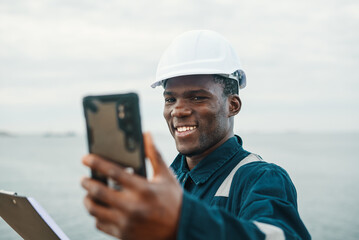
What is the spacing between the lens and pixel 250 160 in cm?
216

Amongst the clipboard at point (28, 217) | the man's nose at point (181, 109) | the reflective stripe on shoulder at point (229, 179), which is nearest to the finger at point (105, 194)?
the clipboard at point (28, 217)

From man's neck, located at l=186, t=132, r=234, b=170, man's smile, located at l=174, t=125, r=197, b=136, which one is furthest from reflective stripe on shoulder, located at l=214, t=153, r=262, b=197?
man's smile, located at l=174, t=125, r=197, b=136

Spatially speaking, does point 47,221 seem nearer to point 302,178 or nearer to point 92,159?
point 92,159

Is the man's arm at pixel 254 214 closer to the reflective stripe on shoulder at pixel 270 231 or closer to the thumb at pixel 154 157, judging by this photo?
the reflective stripe on shoulder at pixel 270 231

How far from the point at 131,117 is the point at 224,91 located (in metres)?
1.54

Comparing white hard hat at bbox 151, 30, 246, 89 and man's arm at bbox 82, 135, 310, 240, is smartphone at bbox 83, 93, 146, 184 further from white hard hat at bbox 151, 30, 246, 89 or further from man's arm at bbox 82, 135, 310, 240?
white hard hat at bbox 151, 30, 246, 89

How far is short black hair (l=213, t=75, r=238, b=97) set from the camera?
241 centimetres

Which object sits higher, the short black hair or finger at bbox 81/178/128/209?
the short black hair

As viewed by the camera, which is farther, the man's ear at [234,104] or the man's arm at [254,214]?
the man's ear at [234,104]

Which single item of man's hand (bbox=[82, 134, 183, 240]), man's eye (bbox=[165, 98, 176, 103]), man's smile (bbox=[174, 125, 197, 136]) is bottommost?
man's smile (bbox=[174, 125, 197, 136])

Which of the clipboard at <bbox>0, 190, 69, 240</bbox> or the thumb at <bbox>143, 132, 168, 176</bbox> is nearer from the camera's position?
the thumb at <bbox>143, 132, 168, 176</bbox>

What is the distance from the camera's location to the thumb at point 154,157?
3.15ft

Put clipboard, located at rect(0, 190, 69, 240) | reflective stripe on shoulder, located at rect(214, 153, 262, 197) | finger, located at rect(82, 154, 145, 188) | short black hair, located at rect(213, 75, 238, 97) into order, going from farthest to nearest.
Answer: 1. short black hair, located at rect(213, 75, 238, 97)
2. reflective stripe on shoulder, located at rect(214, 153, 262, 197)
3. clipboard, located at rect(0, 190, 69, 240)
4. finger, located at rect(82, 154, 145, 188)

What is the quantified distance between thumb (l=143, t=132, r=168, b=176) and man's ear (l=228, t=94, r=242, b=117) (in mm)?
1589
